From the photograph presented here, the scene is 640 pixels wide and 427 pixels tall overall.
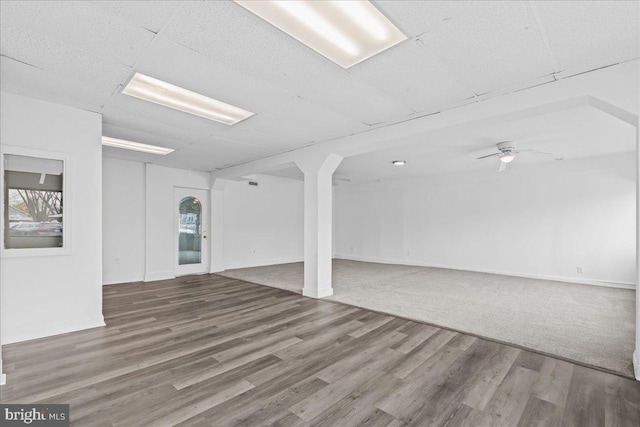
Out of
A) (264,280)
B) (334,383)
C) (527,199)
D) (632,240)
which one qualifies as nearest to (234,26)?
(334,383)

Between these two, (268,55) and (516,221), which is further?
(516,221)

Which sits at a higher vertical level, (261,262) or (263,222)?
(263,222)

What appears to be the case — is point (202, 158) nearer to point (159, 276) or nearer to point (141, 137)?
point (141, 137)

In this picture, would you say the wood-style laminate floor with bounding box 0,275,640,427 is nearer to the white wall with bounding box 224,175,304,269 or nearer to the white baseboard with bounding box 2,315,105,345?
the white baseboard with bounding box 2,315,105,345

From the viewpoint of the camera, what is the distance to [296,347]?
302 cm

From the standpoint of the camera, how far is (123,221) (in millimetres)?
6293

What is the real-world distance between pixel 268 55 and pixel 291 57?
0.19m

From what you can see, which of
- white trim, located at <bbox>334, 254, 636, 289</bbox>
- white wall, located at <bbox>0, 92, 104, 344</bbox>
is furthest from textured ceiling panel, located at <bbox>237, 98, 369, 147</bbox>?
white trim, located at <bbox>334, 254, 636, 289</bbox>

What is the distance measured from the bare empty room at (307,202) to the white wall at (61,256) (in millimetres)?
17

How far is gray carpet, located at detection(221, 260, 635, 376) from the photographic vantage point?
315 centimetres

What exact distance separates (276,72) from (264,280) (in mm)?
4876

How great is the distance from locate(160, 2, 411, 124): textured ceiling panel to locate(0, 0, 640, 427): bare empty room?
20 mm

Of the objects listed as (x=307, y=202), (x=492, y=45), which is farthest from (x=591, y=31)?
(x=307, y=202)

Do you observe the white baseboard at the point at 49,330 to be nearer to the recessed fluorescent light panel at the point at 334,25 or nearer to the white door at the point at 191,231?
the white door at the point at 191,231
